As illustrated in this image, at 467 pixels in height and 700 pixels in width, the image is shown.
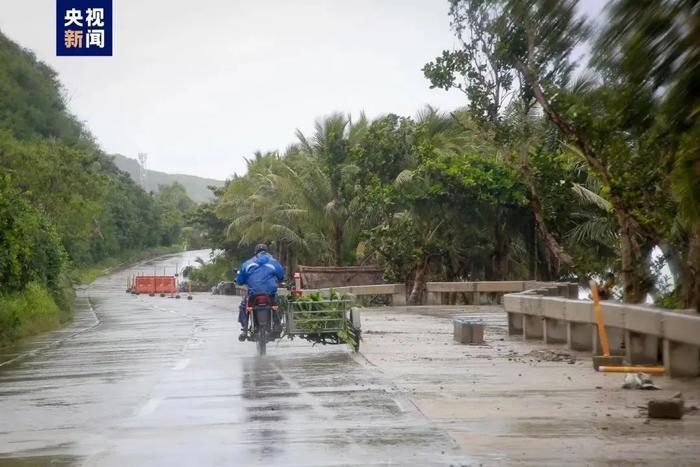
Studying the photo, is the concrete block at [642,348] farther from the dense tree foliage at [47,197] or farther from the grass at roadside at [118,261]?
the grass at roadside at [118,261]

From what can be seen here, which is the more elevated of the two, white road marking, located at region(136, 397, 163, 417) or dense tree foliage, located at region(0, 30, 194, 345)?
dense tree foliage, located at region(0, 30, 194, 345)

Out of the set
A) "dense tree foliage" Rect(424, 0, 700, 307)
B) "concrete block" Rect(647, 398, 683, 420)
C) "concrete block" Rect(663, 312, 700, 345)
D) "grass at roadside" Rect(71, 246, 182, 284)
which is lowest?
"concrete block" Rect(647, 398, 683, 420)

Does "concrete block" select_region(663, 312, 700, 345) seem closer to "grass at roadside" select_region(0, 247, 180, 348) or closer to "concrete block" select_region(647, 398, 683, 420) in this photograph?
"concrete block" select_region(647, 398, 683, 420)

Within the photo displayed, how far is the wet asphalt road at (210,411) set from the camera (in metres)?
9.62

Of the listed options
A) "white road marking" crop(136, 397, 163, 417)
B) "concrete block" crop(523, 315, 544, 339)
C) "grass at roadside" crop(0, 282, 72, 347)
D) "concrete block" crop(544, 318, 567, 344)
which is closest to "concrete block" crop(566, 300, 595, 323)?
"concrete block" crop(544, 318, 567, 344)

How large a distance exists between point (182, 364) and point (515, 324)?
25.5 feet

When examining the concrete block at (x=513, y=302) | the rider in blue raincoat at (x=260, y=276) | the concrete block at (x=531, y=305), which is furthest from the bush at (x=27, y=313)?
the concrete block at (x=531, y=305)

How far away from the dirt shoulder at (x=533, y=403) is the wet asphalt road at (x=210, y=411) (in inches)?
14.8

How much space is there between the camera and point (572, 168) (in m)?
36.9

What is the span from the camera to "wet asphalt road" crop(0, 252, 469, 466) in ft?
31.6

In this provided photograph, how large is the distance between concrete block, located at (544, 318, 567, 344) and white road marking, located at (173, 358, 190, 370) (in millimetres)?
6574

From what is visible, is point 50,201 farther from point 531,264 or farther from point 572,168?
point 572,168

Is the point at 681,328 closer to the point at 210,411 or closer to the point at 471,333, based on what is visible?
the point at 210,411

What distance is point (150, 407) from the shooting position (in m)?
13.0
